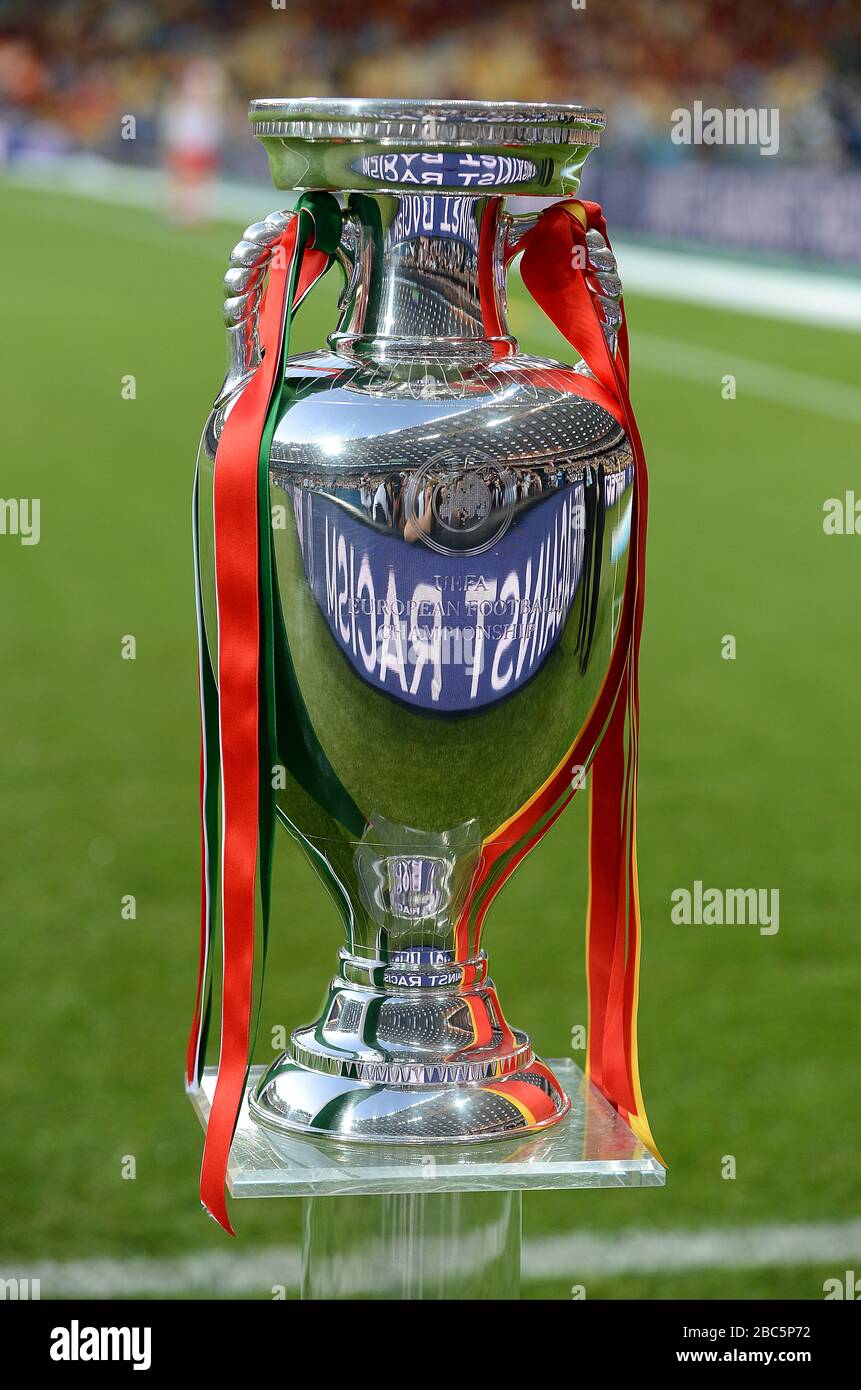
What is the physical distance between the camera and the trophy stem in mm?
1278

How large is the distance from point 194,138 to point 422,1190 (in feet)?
78.0

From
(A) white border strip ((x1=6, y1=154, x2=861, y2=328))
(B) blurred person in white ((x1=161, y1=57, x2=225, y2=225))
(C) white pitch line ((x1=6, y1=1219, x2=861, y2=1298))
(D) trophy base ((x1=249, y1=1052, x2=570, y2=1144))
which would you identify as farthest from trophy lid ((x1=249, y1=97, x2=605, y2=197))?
(B) blurred person in white ((x1=161, y1=57, x2=225, y2=225))

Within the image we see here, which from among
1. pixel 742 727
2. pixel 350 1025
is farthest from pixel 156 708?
pixel 350 1025

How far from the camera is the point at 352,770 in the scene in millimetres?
1222

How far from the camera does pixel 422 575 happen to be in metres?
1.16

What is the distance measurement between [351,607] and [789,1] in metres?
23.7

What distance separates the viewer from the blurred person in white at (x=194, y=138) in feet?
71.6

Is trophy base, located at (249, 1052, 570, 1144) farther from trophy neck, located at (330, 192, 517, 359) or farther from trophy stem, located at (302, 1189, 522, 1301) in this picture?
trophy neck, located at (330, 192, 517, 359)

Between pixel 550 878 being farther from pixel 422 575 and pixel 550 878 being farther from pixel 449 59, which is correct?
pixel 449 59

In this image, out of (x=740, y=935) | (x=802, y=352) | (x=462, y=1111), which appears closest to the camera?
(x=462, y=1111)

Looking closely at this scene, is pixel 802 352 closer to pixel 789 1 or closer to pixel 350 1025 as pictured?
pixel 350 1025

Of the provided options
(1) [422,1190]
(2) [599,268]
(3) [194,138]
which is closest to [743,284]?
(3) [194,138]

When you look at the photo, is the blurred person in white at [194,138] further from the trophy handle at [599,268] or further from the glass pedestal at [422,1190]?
the glass pedestal at [422,1190]
